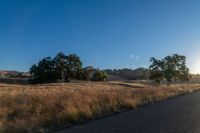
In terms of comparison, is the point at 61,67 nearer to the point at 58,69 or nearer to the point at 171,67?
the point at 58,69

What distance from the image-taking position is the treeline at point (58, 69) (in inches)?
3428

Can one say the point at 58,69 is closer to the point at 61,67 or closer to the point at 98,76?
the point at 61,67

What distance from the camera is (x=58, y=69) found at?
288ft

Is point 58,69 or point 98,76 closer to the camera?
point 58,69

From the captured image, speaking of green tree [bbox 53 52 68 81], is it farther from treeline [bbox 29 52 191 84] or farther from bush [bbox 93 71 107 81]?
bush [bbox 93 71 107 81]

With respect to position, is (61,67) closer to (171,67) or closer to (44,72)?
(44,72)

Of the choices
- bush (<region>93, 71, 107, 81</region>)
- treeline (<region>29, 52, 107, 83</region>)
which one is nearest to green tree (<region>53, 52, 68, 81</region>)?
treeline (<region>29, 52, 107, 83</region>)

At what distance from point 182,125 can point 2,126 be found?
5.74 m

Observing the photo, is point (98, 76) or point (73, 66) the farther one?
point (98, 76)

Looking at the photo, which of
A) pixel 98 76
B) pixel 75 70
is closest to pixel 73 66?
pixel 75 70

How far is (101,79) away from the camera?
108375 mm

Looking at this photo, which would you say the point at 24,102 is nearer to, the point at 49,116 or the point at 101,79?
the point at 49,116

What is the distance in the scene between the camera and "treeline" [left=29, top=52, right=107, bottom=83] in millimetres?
87062

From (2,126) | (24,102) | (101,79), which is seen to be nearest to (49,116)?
(2,126)
